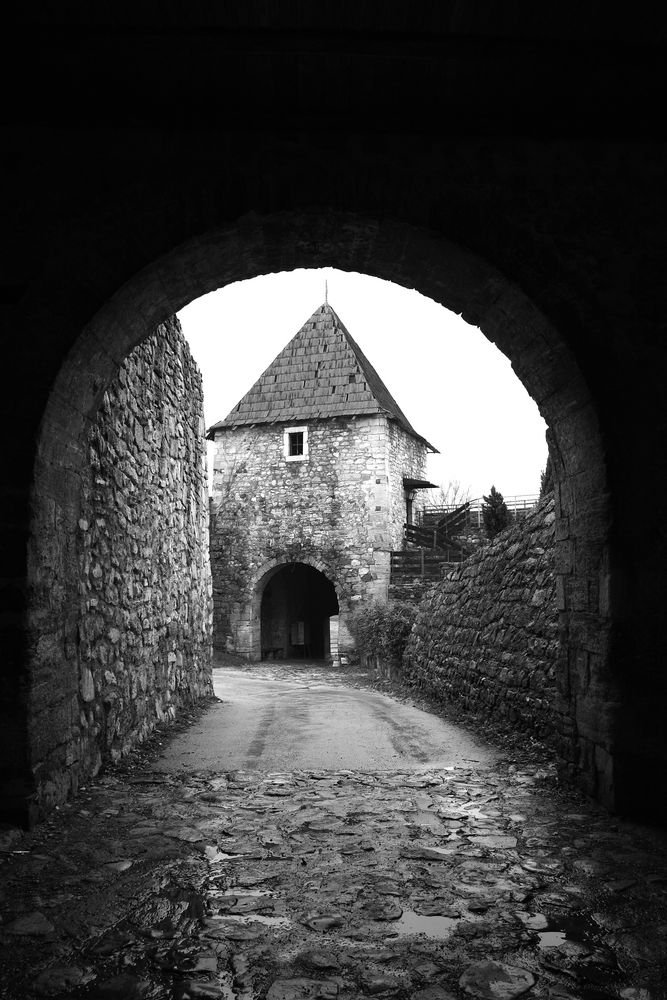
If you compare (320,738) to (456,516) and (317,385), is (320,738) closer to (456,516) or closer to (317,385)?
(317,385)

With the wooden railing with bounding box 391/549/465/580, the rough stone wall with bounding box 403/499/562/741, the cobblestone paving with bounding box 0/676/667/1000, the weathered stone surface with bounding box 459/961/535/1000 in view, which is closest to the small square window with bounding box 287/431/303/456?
the wooden railing with bounding box 391/549/465/580

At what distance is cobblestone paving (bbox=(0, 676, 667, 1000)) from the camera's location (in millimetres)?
2135

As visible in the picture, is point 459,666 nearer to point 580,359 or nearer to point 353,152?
point 580,359

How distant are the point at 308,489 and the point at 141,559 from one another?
1441cm

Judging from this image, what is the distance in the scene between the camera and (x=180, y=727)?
6.48m

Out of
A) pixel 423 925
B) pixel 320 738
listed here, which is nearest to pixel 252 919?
pixel 423 925

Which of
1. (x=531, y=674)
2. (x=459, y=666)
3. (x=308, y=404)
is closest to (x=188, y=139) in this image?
(x=531, y=674)

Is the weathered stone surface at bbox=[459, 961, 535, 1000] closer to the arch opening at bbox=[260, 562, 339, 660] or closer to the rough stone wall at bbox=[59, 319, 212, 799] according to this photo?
the rough stone wall at bbox=[59, 319, 212, 799]

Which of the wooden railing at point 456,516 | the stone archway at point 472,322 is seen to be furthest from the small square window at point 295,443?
the stone archway at point 472,322

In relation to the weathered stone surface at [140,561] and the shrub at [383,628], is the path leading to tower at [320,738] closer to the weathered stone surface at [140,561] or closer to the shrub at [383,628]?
the weathered stone surface at [140,561]

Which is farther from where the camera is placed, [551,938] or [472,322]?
[472,322]

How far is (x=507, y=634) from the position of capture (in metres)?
6.40

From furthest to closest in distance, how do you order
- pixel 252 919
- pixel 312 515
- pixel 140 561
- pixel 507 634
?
1. pixel 312 515
2. pixel 507 634
3. pixel 140 561
4. pixel 252 919

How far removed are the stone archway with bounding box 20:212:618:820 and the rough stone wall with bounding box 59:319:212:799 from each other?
0.54 metres
